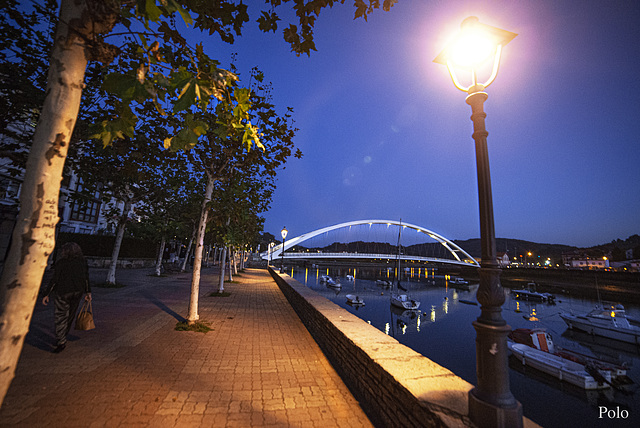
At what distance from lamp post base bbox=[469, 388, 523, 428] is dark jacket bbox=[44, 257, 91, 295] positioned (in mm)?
6612

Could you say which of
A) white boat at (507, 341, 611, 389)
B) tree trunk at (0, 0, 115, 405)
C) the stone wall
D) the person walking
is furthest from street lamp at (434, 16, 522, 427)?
A: white boat at (507, 341, 611, 389)

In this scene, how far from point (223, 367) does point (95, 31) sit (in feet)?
15.9

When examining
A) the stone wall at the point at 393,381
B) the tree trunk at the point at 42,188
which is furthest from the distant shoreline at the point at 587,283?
the tree trunk at the point at 42,188

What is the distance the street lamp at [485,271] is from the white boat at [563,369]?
1730cm

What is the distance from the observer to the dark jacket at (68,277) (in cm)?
500

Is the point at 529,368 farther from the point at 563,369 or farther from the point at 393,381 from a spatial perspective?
the point at 393,381

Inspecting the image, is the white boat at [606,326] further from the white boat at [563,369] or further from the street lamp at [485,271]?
the street lamp at [485,271]

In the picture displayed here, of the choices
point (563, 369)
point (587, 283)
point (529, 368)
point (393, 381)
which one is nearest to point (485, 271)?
point (393, 381)

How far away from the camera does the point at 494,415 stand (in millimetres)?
2080

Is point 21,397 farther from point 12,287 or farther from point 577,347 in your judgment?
point 577,347

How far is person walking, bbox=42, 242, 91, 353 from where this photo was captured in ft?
16.2

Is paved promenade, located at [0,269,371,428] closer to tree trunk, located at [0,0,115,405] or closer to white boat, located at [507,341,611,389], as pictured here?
tree trunk, located at [0,0,115,405]

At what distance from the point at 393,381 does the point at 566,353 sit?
20.8 metres

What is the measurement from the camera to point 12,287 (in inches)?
63.7
